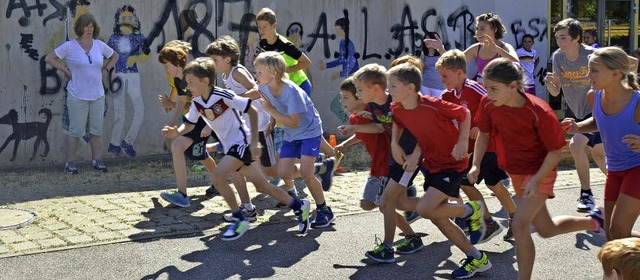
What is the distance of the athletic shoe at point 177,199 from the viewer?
9.37 meters

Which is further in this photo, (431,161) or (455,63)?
(455,63)

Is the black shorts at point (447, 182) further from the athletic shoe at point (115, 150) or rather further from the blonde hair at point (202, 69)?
the athletic shoe at point (115, 150)

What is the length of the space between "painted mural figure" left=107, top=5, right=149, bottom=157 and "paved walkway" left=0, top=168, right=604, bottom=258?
2.44 metres

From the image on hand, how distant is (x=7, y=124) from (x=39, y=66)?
84 centimetres

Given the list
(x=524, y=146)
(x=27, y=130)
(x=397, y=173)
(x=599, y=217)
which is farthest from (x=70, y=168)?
(x=599, y=217)

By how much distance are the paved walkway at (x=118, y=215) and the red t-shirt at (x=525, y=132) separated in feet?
9.37

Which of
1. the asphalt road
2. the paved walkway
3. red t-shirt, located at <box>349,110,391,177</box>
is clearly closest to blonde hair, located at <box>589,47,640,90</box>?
the asphalt road

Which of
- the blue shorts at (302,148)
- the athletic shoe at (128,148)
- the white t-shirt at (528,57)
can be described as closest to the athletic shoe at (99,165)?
the athletic shoe at (128,148)

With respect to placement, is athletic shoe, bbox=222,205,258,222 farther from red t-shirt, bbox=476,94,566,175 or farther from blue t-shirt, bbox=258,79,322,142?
red t-shirt, bbox=476,94,566,175

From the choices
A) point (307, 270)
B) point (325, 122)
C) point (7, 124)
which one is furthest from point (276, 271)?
point (325, 122)

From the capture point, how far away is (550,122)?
632 cm

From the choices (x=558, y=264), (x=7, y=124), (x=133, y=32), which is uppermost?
(x=133, y=32)

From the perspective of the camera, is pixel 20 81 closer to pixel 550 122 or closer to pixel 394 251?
pixel 394 251

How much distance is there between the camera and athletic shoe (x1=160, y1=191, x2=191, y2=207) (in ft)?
30.7
